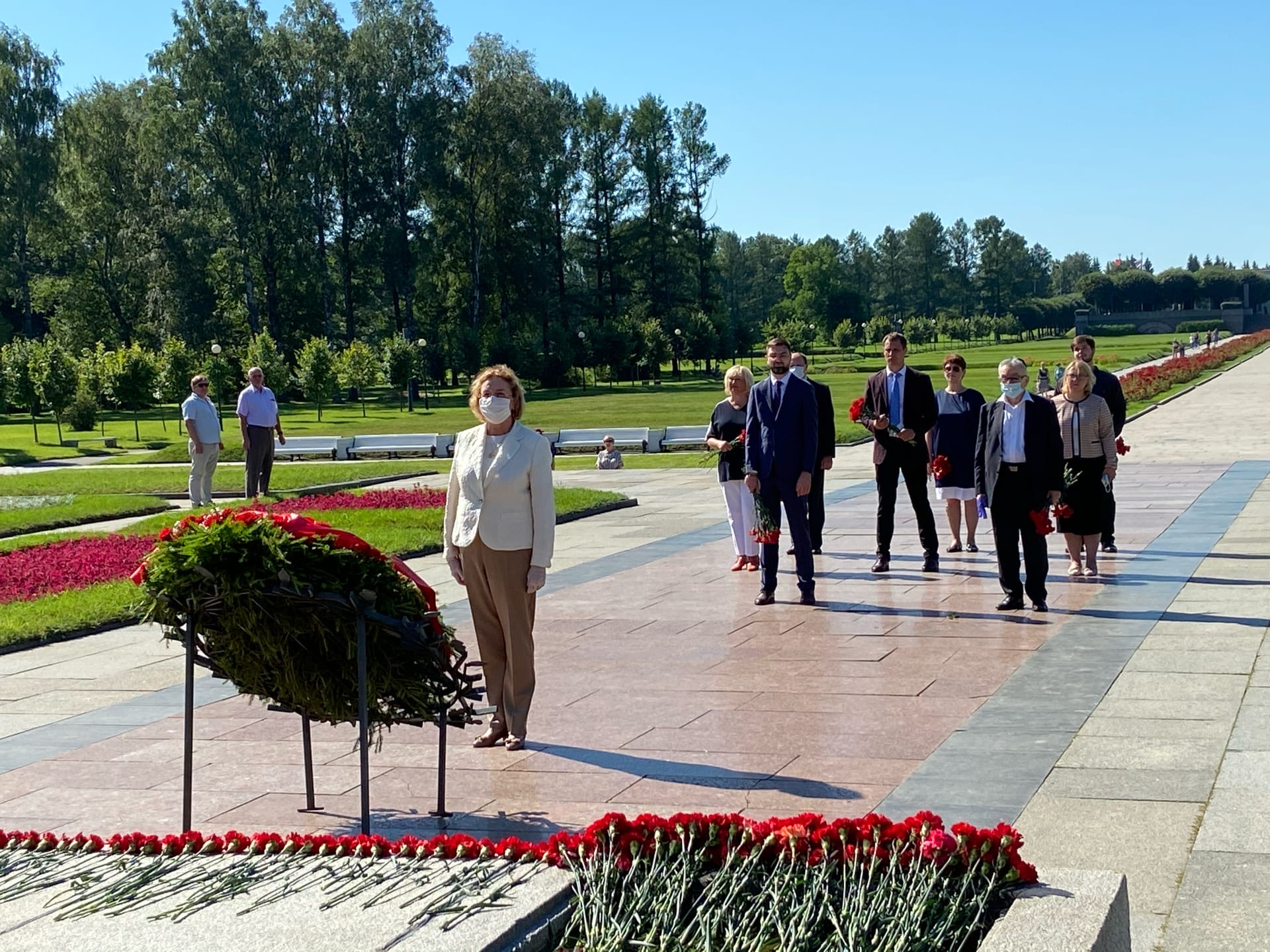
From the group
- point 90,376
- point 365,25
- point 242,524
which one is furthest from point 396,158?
point 242,524

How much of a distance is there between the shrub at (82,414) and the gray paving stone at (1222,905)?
41709 mm

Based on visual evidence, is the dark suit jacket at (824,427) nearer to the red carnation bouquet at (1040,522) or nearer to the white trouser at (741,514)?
the white trouser at (741,514)

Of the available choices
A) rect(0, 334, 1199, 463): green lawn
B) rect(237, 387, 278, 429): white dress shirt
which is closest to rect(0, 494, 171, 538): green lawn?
rect(237, 387, 278, 429): white dress shirt

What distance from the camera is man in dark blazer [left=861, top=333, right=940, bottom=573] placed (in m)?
11.4

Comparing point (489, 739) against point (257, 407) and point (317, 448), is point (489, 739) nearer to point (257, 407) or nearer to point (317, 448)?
point (257, 407)

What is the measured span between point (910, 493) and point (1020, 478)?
1991 millimetres

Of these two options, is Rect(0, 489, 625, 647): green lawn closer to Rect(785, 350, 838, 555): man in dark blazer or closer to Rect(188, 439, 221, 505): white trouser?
Rect(188, 439, 221, 505): white trouser

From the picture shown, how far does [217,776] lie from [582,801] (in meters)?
1.70

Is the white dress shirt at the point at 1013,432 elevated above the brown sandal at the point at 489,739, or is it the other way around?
the white dress shirt at the point at 1013,432

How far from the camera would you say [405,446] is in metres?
31.9

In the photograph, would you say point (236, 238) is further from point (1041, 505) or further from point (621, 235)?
point (1041, 505)

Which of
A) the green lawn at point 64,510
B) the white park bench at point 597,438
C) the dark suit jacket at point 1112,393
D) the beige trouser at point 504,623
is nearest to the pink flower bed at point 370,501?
the green lawn at point 64,510

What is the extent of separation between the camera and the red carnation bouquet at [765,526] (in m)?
10.0

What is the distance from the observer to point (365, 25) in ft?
177
